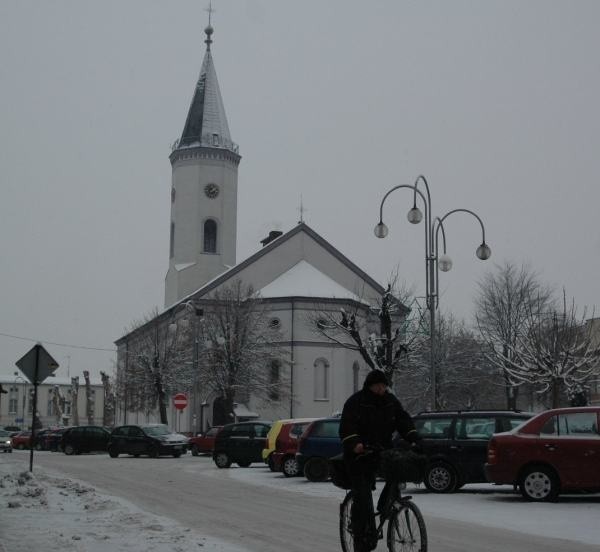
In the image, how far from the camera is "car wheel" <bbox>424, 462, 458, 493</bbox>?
1672 centimetres

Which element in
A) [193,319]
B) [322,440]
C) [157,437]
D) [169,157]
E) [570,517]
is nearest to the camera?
[570,517]

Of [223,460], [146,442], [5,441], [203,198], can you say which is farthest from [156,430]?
[203,198]

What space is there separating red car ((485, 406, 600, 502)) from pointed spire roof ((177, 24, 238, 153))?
168ft

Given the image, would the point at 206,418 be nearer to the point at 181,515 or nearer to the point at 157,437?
the point at 157,437

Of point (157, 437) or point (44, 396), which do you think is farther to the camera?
point (44, 396)

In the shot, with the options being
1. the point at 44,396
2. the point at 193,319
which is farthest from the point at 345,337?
the point at 44,396

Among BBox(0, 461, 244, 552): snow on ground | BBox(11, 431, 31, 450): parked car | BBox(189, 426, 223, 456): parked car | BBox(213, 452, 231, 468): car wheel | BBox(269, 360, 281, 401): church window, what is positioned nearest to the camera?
BBox(0, 461, 244, 552): snow on ground

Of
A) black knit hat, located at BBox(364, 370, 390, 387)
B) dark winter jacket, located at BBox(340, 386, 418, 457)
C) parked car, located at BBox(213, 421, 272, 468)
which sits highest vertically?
black knit hat, located at BBox(364, 370, 390, 387)

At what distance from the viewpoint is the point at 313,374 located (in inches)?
2234

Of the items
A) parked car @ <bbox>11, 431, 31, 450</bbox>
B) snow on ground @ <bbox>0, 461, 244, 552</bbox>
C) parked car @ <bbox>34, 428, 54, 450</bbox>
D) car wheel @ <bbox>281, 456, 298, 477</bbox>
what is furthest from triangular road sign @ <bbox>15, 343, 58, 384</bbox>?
parked car @ <bbox>11, 431, 31, 450</bbox>

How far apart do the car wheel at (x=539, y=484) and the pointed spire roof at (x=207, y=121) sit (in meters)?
51.5

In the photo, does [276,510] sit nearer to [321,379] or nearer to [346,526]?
[346,526]

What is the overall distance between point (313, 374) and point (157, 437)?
22.4 metres

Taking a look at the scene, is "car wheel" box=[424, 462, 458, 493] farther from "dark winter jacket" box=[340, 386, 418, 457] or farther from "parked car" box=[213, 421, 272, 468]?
"parked car" box=[213, 421, 272, 468]
